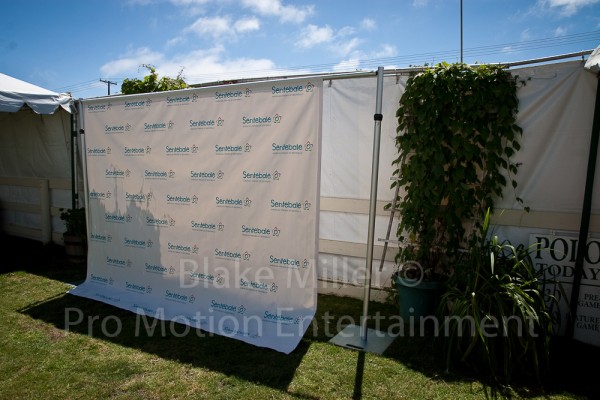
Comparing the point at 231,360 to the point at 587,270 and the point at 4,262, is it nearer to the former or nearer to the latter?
the point at 587,270

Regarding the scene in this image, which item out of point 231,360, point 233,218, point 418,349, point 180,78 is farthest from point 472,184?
point 180,78

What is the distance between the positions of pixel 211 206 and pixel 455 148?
2.41 metres

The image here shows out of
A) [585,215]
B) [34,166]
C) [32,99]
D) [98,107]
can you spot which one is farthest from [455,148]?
[34,166]

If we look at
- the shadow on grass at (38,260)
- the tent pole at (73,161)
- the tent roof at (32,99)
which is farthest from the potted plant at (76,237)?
the tent roof at (32,99)

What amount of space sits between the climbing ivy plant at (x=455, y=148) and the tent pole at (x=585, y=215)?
552 millimetres

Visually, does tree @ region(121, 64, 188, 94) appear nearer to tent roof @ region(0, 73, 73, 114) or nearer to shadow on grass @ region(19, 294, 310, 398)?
tent roof @ region(0, 73, 73, 114)

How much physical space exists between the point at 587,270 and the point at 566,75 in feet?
5.64

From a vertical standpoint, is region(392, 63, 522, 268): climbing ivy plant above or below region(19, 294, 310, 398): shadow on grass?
above

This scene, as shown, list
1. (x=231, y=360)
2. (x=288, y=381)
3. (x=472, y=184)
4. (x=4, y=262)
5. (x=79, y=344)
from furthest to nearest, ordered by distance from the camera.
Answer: (x=4, y=262)
(x=472, y=184)
(x=79, y=344)
(x=231, y=360)
(x=288, y=381)

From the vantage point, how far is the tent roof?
5.57 meters

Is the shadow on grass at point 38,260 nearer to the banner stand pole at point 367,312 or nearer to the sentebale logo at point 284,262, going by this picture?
the sentebale logo at point 284,262

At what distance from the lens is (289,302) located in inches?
142

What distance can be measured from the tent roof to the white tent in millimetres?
15

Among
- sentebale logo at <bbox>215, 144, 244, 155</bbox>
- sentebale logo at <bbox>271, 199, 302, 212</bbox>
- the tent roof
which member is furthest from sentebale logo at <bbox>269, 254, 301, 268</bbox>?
the tent roof
